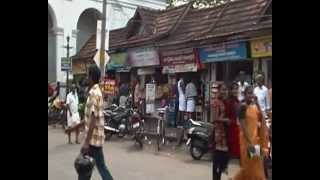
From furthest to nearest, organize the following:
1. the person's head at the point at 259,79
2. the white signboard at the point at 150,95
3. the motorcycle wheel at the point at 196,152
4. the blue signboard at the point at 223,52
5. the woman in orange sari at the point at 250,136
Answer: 1. the white signboard at the point at 150,95
2. the blue signboard at the point at 223,52
3. the person's head at the point at 259,79
4. the motorcycle wheel at the point at 196,152
5. the woman in orange sari at the point at 250,136

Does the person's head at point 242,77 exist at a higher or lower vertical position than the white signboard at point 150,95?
higher

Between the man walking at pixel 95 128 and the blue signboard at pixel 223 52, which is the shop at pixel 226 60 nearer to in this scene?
the blue signboard at pixel 223 52

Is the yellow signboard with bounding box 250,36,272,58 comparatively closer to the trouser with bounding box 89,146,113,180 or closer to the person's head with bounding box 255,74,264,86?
the person's head with bounding box 255,74,264,86

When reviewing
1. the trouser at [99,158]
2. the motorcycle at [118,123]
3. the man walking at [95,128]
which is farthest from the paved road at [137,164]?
the man walking at [95,128]

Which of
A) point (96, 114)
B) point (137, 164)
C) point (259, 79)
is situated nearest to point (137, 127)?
point (137, 164)

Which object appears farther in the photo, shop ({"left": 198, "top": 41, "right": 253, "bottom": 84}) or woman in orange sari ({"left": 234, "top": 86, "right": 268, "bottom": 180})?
shop ({"left": 198, "top": 41, "right": 253, "bottom": 84})

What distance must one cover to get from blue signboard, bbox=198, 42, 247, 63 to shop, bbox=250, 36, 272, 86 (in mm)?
302

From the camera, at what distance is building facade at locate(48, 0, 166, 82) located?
91.7 feet

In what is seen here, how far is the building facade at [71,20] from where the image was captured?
27.9 meters

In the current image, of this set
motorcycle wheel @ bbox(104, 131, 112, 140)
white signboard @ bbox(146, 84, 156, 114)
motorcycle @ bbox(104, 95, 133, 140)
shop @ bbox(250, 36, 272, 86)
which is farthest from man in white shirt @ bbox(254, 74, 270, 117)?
motorcycle wheel @ bbox(104, 131, 112, 140)

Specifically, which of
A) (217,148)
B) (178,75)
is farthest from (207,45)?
(217,148)

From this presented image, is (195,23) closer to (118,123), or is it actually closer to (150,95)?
(150,95)
